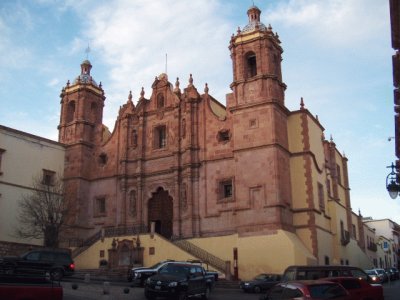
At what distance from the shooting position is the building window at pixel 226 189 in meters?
36.6

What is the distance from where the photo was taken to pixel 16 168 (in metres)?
40.5

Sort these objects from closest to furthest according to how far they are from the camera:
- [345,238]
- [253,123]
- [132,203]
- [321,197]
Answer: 1. [253,123]
2. [321,197]
3. [132,203]
4. [345,238]

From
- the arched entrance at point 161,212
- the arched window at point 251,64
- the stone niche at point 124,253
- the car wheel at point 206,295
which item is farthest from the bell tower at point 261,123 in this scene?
the car wheel at point 206,295

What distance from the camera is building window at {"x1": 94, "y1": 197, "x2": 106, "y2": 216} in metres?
42.9

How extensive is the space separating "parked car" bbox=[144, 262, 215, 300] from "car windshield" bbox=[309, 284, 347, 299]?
7.66m

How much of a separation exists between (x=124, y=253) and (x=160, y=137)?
35.9ft

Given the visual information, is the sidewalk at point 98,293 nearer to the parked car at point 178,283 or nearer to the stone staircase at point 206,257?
the parked car at point 178,283

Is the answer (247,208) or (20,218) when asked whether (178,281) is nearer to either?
(247,208)

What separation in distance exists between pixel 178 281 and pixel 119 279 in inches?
494

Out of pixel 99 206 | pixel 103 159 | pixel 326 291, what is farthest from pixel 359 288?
pixel 103 159

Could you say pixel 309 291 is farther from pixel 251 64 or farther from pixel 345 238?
pixel 345 238

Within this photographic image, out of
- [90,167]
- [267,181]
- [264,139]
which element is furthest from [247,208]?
[90,167]

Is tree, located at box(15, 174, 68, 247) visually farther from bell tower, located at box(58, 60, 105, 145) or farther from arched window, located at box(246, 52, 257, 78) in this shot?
arched window, located at box(246, 52, 257, 78)

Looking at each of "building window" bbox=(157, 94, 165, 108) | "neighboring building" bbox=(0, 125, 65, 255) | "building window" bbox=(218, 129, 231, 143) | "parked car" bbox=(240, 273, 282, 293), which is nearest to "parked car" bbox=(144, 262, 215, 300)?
"parked car" bbox=(240, 273, 282, 293)
